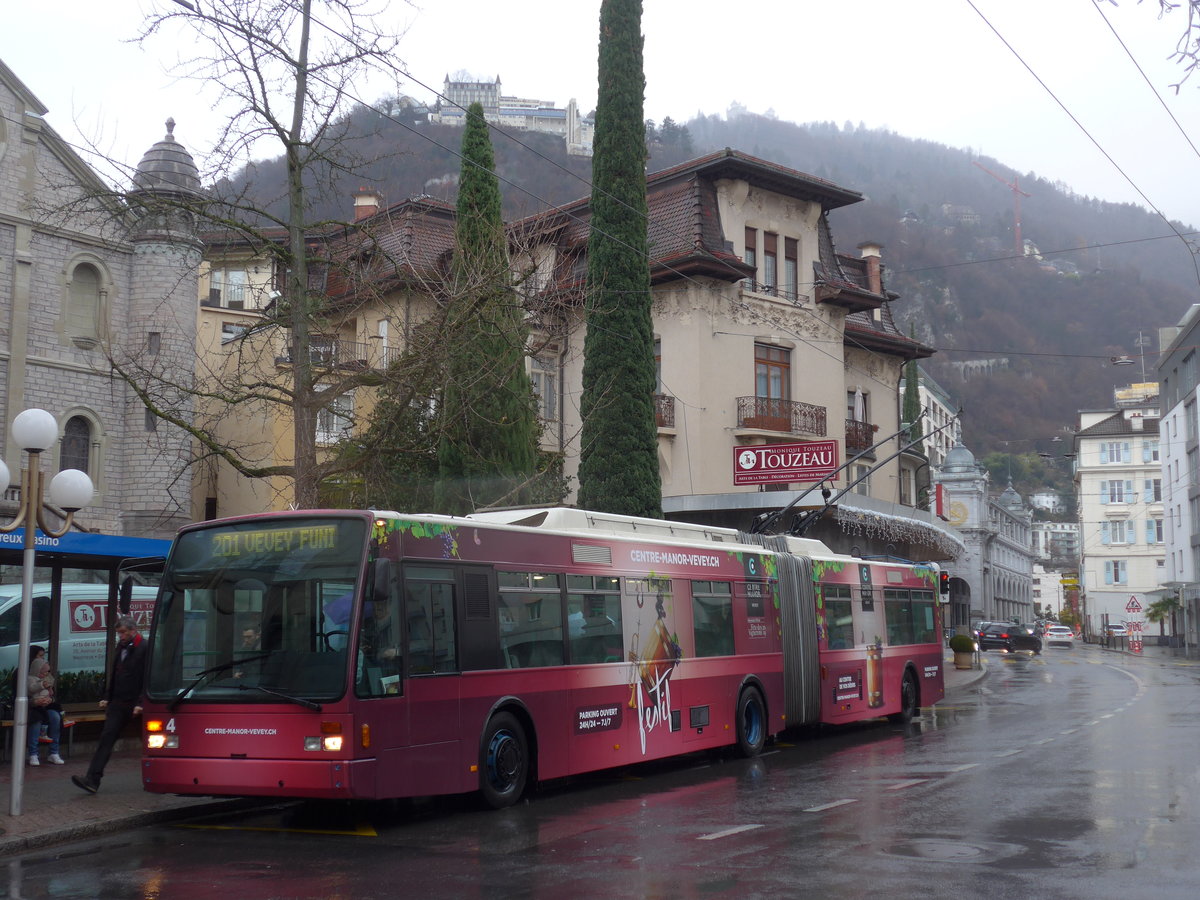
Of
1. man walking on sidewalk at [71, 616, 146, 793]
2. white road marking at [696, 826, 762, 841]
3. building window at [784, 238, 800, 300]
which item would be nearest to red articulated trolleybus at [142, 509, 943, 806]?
man walking on sidewalk at [71, 616, 146, 793]

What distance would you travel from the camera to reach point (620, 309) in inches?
1049

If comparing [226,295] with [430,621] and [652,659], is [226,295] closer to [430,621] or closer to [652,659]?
[652,659]

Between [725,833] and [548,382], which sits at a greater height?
[548,382]

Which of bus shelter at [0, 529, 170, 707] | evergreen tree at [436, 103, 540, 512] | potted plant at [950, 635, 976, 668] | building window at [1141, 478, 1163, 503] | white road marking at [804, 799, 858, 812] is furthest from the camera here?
building window at [1141, 478, 1163, 503]

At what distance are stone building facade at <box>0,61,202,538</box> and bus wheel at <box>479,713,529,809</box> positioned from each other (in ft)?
73.3

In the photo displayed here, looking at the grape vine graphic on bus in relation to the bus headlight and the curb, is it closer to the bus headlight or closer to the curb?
the curb

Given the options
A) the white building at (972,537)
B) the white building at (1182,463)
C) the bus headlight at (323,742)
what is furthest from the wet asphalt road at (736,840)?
the white building at (972,537)

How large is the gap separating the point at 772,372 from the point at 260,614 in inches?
1047

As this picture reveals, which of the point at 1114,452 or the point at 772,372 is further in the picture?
the point at 1114,452

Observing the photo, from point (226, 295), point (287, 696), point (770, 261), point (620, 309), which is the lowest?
point (287, 696)

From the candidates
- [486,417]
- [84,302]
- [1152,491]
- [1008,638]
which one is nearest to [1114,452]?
[1152,491]

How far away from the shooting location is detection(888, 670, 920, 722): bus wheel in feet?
77.9

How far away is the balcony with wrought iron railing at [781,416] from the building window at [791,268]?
3457 millimetres

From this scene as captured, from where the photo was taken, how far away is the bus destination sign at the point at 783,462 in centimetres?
3077
